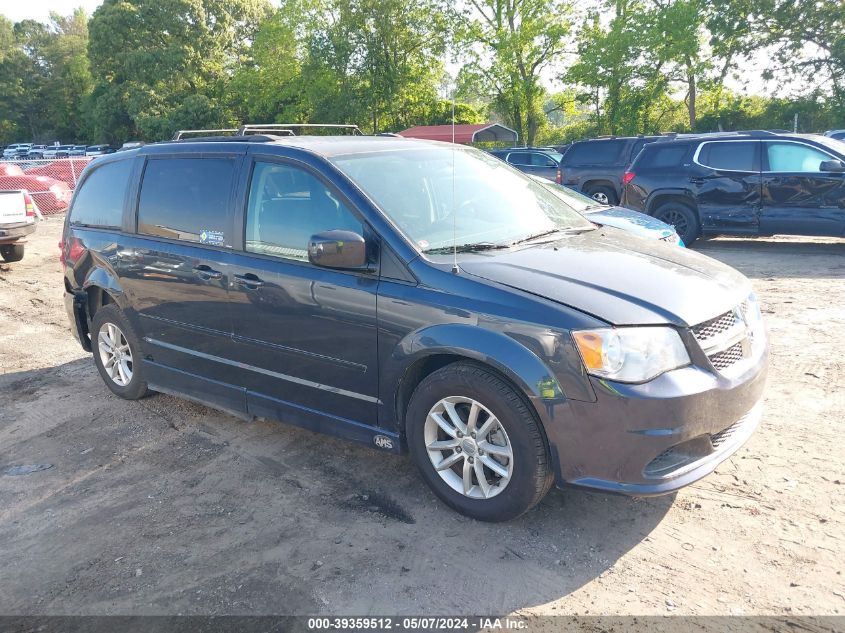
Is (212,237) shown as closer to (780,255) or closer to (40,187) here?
(780,255)

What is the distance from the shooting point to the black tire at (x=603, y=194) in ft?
46.4

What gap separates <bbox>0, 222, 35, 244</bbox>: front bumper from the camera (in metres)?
11.2

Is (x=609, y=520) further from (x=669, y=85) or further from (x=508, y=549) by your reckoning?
(x=669, y=85)

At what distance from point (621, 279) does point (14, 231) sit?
11201 mm

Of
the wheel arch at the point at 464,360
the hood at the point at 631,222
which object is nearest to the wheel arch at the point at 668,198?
the hood at the point at 631,222

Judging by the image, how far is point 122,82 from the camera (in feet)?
176

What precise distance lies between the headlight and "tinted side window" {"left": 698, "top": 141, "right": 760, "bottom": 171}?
883 centimetres

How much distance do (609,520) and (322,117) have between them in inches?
1712

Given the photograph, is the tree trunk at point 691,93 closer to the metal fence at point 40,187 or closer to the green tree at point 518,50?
the green tree at point 518,50

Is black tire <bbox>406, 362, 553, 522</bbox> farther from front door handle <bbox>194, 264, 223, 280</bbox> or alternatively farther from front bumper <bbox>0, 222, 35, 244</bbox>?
front bumper <bbox>0, 222, 35, 244</bbox>

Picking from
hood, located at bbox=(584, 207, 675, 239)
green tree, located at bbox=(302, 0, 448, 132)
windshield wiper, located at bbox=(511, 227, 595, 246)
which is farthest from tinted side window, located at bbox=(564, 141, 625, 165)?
green tree, located at bbox=(302, 0, 448, 132)

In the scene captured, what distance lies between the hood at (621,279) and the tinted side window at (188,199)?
1.76 meters

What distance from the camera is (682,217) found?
11297mm

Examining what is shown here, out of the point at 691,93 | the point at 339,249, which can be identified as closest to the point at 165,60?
the point at 691,93
